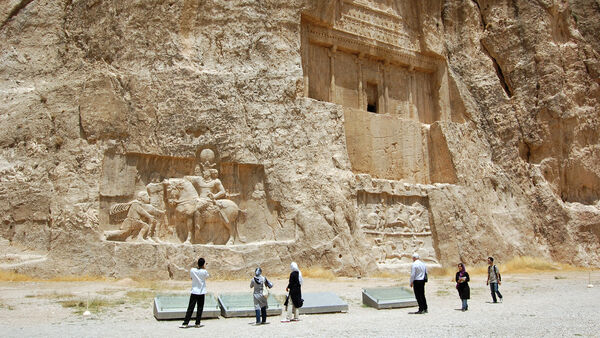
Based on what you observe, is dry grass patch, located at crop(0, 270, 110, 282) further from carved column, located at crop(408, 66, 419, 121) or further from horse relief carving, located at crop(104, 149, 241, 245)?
carved column, located at crop(408, 66, 419, 121)

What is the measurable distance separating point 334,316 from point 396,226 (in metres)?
8.86

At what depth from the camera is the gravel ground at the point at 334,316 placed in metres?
7.36

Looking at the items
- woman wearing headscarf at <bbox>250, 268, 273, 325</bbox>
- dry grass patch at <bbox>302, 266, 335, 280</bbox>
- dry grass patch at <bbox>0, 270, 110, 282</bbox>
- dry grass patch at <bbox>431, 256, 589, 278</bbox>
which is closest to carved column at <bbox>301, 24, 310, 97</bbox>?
dry grass patch at <bbox>302, 266, 335, 280</bbox>

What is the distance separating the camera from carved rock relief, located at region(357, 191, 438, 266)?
16812 millimetres

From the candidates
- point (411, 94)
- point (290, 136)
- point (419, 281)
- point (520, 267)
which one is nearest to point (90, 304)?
point (419, 281)

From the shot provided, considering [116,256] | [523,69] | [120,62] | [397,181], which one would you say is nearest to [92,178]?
[116,256]

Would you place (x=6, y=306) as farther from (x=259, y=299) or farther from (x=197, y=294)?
(x=259, y=299)

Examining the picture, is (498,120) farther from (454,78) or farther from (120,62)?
(120,62)

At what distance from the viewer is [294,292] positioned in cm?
834

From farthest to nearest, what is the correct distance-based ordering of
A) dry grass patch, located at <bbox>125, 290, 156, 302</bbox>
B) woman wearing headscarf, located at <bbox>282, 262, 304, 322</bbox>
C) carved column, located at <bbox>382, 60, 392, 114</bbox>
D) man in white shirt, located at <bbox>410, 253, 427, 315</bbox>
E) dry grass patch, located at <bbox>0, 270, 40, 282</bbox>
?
1. carved column, located at <bbox>382, 60, 392, 114</bbox>
2. dry grass patch, located at <bbox>0, 270, 40, 282</bbox>
3. dry grass patch, located at <bbox>125, 290, 156, 302</bbox>
4. man in white shirt, located at <bbox>410, 253, 427, 315</bbox>
5. woman wearing headscarf, located at <bbox>282, 262, 304, 322</bbox>

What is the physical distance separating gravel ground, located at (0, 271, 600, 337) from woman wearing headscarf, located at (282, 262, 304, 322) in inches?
8.1

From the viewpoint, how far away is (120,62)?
50.8 ft

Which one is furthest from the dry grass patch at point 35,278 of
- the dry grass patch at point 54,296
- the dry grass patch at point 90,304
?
the dry grass patch at point 90,304

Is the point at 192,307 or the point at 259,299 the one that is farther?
the point at 259,299
